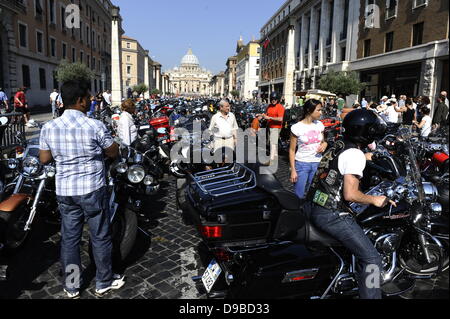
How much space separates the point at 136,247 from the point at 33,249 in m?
1.19

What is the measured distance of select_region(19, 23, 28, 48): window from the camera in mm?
25078

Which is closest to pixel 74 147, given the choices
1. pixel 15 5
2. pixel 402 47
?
pixel 402 47

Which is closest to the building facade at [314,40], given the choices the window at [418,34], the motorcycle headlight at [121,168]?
the window at [418,34]

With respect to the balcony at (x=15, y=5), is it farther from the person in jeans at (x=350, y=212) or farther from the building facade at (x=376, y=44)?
the person in jeans at (x=350, y=212)

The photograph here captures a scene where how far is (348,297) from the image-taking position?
9.23 feet

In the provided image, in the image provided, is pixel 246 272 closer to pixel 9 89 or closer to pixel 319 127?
pixel 319 127

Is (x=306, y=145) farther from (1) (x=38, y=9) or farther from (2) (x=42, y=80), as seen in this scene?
(1) (x=38, y=9)

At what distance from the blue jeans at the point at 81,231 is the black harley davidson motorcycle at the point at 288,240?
800 millimetres

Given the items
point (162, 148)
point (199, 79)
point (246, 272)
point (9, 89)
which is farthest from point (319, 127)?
point (199, 79)

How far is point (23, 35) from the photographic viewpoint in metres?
25.6

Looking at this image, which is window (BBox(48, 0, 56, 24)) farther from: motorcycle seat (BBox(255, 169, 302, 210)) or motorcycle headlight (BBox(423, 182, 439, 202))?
motorcycle headlight (BBox(423, 182, 439, 202))

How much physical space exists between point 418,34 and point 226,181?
22.5 metres

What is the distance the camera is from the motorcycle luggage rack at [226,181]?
2535 mm

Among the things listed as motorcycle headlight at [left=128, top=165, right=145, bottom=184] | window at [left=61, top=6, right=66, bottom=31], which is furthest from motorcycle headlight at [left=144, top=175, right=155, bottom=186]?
window at [left=61, top=6, right=66, bottom=31]
